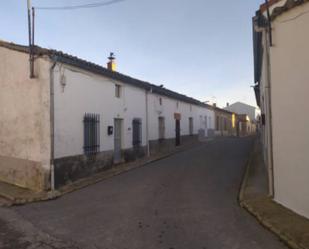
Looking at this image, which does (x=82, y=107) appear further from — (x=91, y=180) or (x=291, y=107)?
(x=291, y=107)

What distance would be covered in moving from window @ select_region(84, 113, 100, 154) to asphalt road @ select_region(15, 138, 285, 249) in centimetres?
169

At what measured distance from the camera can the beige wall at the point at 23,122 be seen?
9445mm

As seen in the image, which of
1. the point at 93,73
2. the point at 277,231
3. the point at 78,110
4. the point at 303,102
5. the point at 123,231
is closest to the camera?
the point at 277,231

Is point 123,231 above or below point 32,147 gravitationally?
below

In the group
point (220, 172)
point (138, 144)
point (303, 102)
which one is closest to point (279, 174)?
point (303, 102)

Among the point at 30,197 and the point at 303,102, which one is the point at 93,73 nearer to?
the point at 30,197

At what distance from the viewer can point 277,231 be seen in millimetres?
5035

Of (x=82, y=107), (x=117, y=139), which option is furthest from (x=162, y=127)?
(x=82, y=107)

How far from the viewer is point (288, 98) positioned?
629 centimetres

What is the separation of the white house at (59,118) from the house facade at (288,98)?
20.7 ft

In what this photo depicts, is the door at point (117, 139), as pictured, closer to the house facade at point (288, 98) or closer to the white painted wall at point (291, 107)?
the house facade at point (288, 98)

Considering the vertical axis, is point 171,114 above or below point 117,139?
above

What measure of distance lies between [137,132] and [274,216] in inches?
399

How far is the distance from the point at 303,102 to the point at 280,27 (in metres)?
1.80
